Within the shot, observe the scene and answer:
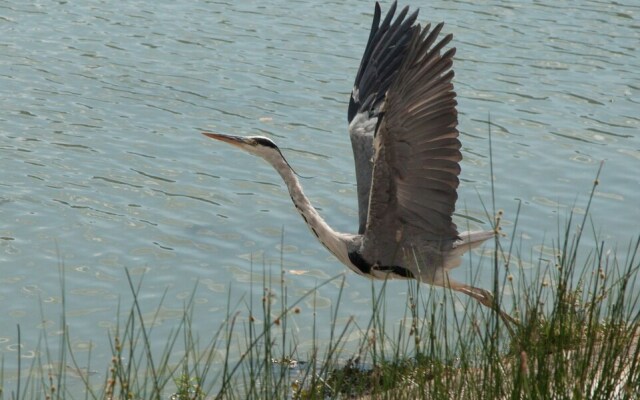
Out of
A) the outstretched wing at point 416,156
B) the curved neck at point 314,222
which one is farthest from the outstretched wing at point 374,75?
the outstretched wing at point 416,156

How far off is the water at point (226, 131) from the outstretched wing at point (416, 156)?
693 millimetres

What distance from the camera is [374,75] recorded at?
22.4ft

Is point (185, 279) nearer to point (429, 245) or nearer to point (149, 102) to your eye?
point (429, 245)

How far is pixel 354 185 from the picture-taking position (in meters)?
8.74

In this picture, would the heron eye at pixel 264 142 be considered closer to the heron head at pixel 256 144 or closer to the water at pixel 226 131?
the heron head at pixel 256 144

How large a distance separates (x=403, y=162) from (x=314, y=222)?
77cm

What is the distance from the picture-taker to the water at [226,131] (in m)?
7.17

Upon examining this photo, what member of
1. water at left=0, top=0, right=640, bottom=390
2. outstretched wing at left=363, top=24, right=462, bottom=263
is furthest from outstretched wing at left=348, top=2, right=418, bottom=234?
water at left=0, top=0, right=640, bottom=390

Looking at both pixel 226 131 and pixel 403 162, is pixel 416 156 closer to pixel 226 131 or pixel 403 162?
pixel 403 162

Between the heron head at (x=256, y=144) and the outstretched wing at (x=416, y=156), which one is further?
the heron head at (x=256, y=144)

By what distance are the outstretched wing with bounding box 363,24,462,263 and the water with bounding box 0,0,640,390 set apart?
2.28 ft

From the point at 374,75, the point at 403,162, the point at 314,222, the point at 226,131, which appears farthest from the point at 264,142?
the point at 226,131

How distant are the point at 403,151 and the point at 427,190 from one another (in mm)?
315

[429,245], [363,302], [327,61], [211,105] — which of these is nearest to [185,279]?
[363,302]
